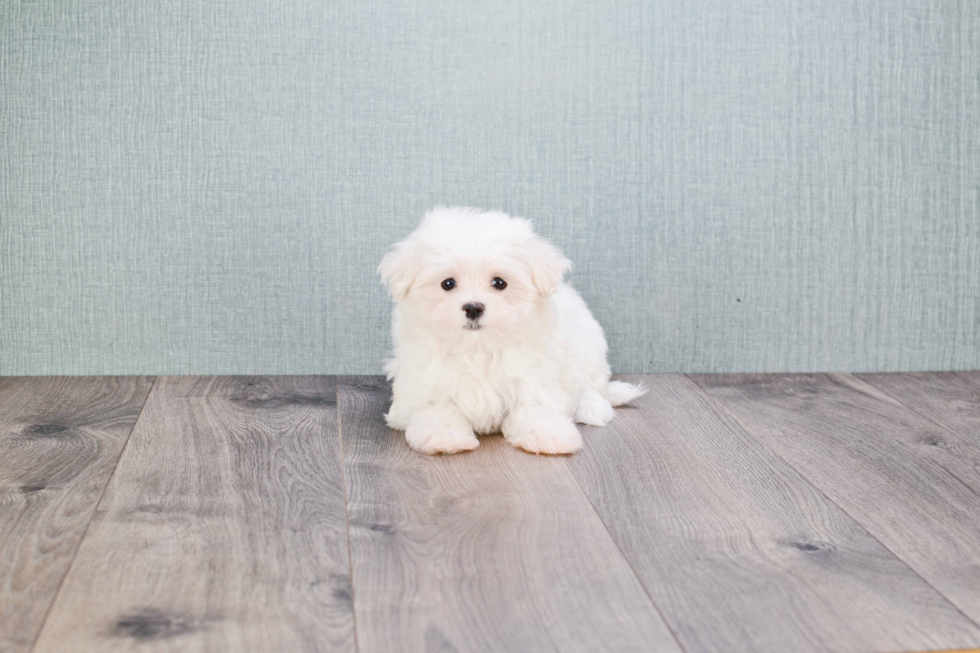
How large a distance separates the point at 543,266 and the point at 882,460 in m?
0.80

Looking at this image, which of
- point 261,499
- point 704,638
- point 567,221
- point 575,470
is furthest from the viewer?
point 567,221

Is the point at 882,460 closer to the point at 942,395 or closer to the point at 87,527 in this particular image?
the point at 942,395

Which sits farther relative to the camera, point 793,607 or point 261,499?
point 261,499

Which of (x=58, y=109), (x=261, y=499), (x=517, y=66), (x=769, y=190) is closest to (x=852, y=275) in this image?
(x=769, y=190)

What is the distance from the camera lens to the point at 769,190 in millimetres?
2549

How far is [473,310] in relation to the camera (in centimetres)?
187

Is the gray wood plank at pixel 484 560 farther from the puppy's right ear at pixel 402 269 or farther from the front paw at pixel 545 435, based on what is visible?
the puppy's right ear at pixel 402 269

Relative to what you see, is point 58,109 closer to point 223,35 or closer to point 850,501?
point 223,35

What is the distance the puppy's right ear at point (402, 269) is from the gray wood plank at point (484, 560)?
0.33 m

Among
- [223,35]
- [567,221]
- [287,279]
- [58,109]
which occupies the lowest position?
[287,279]

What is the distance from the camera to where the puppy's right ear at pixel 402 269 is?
1.92 m

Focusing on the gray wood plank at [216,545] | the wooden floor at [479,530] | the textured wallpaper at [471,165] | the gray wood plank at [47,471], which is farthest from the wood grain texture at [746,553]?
the gray wood plank at [47,471]

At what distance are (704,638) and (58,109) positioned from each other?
204 centimetres

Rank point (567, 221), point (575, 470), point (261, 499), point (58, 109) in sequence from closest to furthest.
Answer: point (261, 499)
point (575, 470)
point (58, 109)
point (567, 221)
